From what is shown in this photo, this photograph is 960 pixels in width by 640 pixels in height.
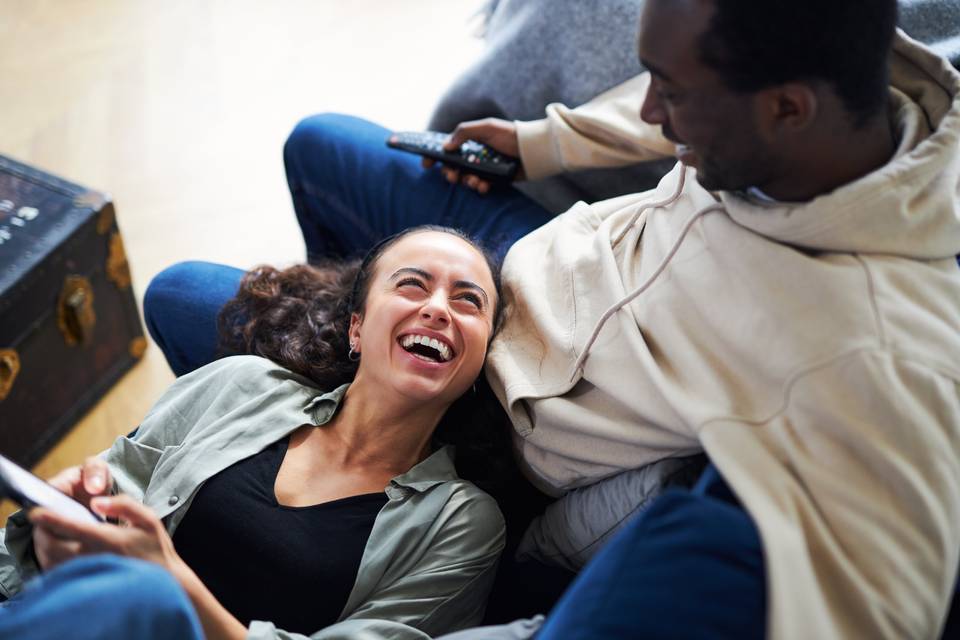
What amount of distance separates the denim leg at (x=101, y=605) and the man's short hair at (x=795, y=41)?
0.70 metres

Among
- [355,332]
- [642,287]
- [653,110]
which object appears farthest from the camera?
[355,332]

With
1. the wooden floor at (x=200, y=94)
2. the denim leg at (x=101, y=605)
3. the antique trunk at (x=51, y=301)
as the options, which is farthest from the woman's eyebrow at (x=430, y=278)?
the wooden floor at (x=200, y=94)

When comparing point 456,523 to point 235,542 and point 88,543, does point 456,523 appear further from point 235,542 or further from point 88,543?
point 88,543

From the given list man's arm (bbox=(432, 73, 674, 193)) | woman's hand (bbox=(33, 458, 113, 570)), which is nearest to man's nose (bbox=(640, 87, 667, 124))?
man's arm (bbox=(432, 73, 674, 193))

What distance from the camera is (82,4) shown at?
2.71 m

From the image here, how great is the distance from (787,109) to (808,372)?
26 cm

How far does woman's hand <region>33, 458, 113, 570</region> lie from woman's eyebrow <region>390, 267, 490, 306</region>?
0.44 m

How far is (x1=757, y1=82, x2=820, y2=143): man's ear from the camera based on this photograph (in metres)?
0.90

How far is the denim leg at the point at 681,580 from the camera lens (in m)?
0.80

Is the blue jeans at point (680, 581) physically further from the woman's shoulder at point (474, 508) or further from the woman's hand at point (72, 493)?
the woman's hand at point (72, 493)

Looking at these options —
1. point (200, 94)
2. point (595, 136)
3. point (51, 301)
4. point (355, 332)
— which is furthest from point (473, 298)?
point (200, 94)

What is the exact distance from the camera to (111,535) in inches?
37.7

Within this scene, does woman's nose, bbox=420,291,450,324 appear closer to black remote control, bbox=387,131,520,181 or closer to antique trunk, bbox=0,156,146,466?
black remote control, bbox=387,131,520,181

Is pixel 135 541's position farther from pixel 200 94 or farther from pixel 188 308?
pixel 200 94
